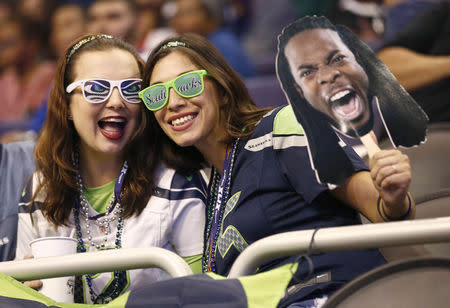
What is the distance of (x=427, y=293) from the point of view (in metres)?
1.12

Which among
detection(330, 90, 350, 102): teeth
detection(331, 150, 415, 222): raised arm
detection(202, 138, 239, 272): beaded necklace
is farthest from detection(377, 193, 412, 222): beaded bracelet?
detection(202, 138, 239, 272): beaded necklace

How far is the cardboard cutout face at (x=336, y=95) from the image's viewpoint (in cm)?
133

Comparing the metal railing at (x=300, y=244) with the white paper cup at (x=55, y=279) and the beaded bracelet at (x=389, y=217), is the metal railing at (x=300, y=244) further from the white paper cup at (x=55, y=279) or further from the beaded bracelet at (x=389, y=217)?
the white paper cup at (x=55, y=279)

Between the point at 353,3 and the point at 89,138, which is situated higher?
the point at 353,3

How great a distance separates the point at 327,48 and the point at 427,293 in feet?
1.79

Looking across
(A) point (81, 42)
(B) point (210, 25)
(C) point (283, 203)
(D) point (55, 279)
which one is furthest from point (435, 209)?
(B) point (210, 25)

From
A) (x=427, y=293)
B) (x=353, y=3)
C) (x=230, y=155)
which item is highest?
(x=353, y=3)

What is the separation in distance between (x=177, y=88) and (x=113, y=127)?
0.28 m

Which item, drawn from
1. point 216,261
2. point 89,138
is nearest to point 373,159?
point 216,261

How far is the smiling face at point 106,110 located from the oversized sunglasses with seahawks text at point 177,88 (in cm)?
16

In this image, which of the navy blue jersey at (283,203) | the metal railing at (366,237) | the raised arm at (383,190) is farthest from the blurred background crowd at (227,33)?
the metal railing at (366,237)

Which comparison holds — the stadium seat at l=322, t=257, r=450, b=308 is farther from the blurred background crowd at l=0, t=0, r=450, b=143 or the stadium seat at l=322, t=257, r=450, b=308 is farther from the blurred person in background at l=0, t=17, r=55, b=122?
the blurred person in background at l=0, t=17, r=55, b=122

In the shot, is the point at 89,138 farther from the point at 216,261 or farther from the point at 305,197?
the point at 305,197

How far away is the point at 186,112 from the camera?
1.78 metres
